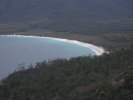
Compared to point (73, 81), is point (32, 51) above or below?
above

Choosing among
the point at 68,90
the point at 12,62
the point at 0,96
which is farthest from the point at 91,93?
the point at 12,62

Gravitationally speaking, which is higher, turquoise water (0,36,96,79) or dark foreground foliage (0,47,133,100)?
turquoise water (0,36,96,79)

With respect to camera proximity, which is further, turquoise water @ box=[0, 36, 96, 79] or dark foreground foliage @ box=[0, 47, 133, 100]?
turquoise water @ box=[0, 36, 96, 79]

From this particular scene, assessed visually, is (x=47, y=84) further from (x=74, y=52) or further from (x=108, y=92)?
(x=74, y=52)

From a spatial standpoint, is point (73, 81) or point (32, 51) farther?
point (32, 51)

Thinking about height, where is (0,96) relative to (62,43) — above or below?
below
